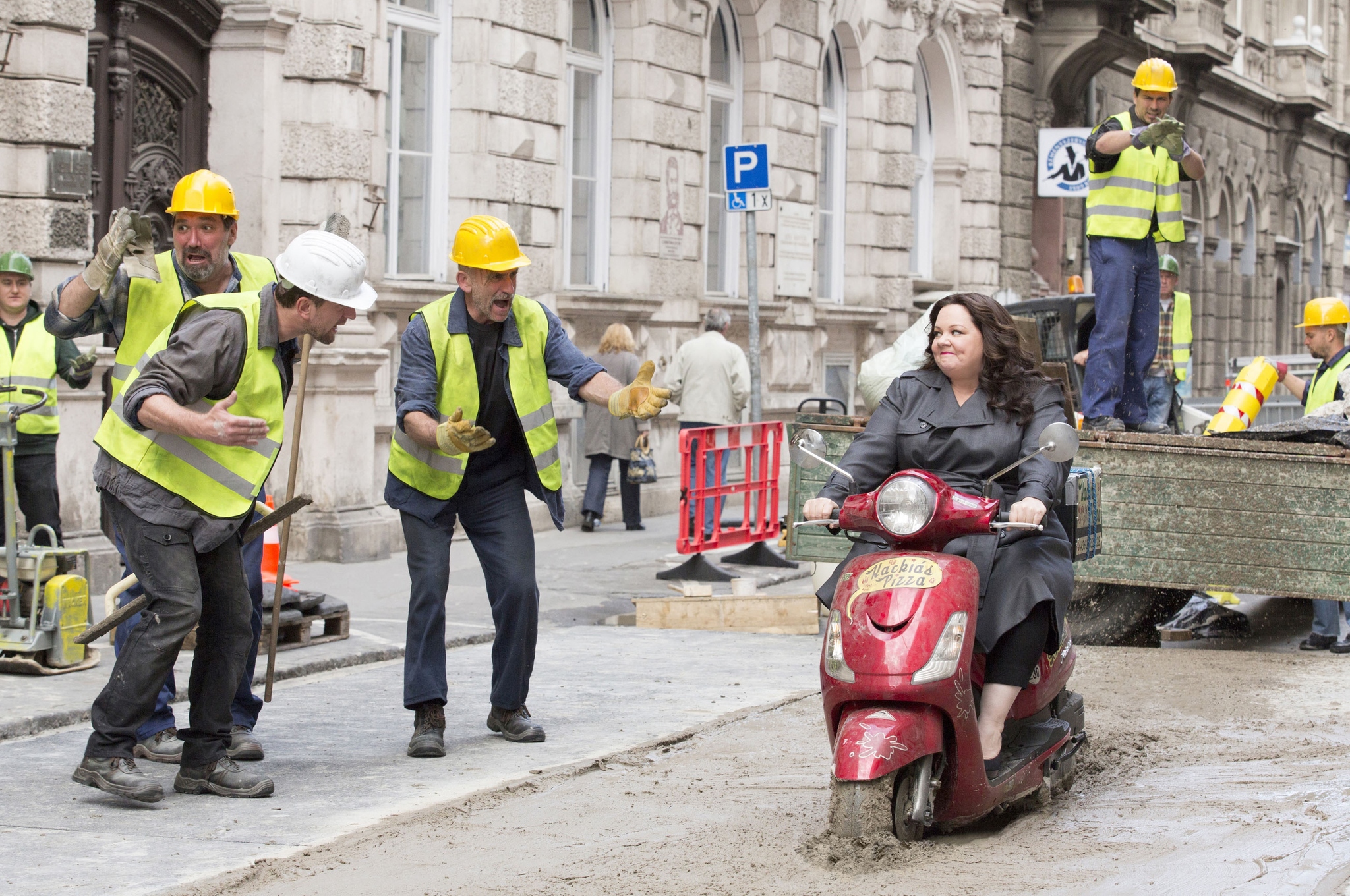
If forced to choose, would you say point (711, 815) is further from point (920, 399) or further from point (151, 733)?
point (151, 733)

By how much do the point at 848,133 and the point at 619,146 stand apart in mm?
5332

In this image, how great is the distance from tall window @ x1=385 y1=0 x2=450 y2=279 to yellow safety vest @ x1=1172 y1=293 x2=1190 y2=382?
5470mm

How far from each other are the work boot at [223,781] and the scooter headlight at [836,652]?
193 centimetres

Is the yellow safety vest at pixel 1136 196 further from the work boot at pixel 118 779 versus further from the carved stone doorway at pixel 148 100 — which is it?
the work boot at pixel 118 779

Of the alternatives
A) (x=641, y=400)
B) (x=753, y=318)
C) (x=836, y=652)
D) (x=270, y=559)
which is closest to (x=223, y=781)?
(x=641, y=400)

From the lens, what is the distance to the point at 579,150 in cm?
1628

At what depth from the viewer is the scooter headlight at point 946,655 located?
15.9ft

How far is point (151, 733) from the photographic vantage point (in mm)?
6402

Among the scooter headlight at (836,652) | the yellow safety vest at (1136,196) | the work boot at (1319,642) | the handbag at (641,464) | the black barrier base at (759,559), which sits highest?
the yellow safety vest at (1136,196)

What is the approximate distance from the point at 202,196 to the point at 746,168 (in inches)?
326

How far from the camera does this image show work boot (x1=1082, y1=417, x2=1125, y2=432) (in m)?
9.77

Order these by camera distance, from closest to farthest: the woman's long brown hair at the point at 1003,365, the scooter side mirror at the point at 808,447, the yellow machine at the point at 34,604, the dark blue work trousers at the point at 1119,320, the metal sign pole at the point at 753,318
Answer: the scooter side mirror at the point at 808,447
the woman's long brown hair at the point at 1003,365
the yellow machine at the point at 34,604
the dark blue work trousers at the point at 1119,320
the metal sign pole at the point at 753,318

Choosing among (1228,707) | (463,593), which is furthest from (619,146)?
(1228,707)

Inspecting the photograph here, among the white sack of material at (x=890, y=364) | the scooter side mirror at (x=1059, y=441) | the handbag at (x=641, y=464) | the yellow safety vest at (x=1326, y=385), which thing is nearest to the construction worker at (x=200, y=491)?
the scooter side mirror at (x=1059, y=441)
